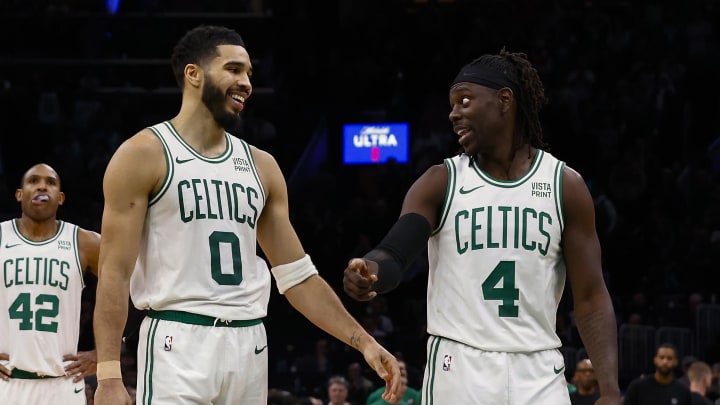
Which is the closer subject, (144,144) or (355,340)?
(144,144)

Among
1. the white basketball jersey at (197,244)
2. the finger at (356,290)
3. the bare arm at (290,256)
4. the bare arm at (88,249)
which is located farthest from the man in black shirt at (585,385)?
the finger at (356,290)

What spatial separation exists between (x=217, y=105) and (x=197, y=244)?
677 mm

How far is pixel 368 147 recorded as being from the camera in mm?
20172

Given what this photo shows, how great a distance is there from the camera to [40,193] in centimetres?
904

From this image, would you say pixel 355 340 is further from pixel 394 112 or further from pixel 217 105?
pixel 394 112

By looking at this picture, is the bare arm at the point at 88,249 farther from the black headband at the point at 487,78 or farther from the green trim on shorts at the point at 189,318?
the black headband at the point at 487,78

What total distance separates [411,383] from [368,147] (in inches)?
272

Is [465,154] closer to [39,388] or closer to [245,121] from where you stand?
[39,388]

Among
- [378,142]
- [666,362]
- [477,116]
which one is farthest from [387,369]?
[378,142]

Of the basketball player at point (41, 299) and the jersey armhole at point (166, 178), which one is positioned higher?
the jersey armhole at point (166, 178)

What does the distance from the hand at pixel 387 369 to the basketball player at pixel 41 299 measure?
143 inches

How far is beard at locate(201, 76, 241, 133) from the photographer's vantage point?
18.6 ft

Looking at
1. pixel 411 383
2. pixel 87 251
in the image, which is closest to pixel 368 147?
pixel 411 383

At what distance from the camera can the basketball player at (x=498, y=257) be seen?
526 cm
